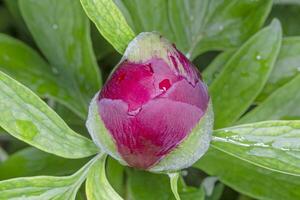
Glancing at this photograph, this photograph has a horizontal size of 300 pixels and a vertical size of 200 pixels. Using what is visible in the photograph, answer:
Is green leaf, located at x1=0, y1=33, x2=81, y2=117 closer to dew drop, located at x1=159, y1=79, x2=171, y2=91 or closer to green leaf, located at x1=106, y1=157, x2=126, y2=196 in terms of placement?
green leaf, located at x1=106, y1=157, x2=126, y2=196

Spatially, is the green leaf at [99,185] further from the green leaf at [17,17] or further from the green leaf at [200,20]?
the green leaf at [17,17]

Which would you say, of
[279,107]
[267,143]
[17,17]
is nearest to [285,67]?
[279,107]

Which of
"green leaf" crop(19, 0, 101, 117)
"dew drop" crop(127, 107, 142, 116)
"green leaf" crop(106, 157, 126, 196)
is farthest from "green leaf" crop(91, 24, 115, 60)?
"dew drop" crop(127, 107, 142, 116)

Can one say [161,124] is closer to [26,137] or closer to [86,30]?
[26,137]

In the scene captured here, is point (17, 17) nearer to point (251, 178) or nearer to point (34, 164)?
point (34, 164)

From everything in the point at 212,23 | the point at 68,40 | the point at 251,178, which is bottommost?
the point at 251,178
